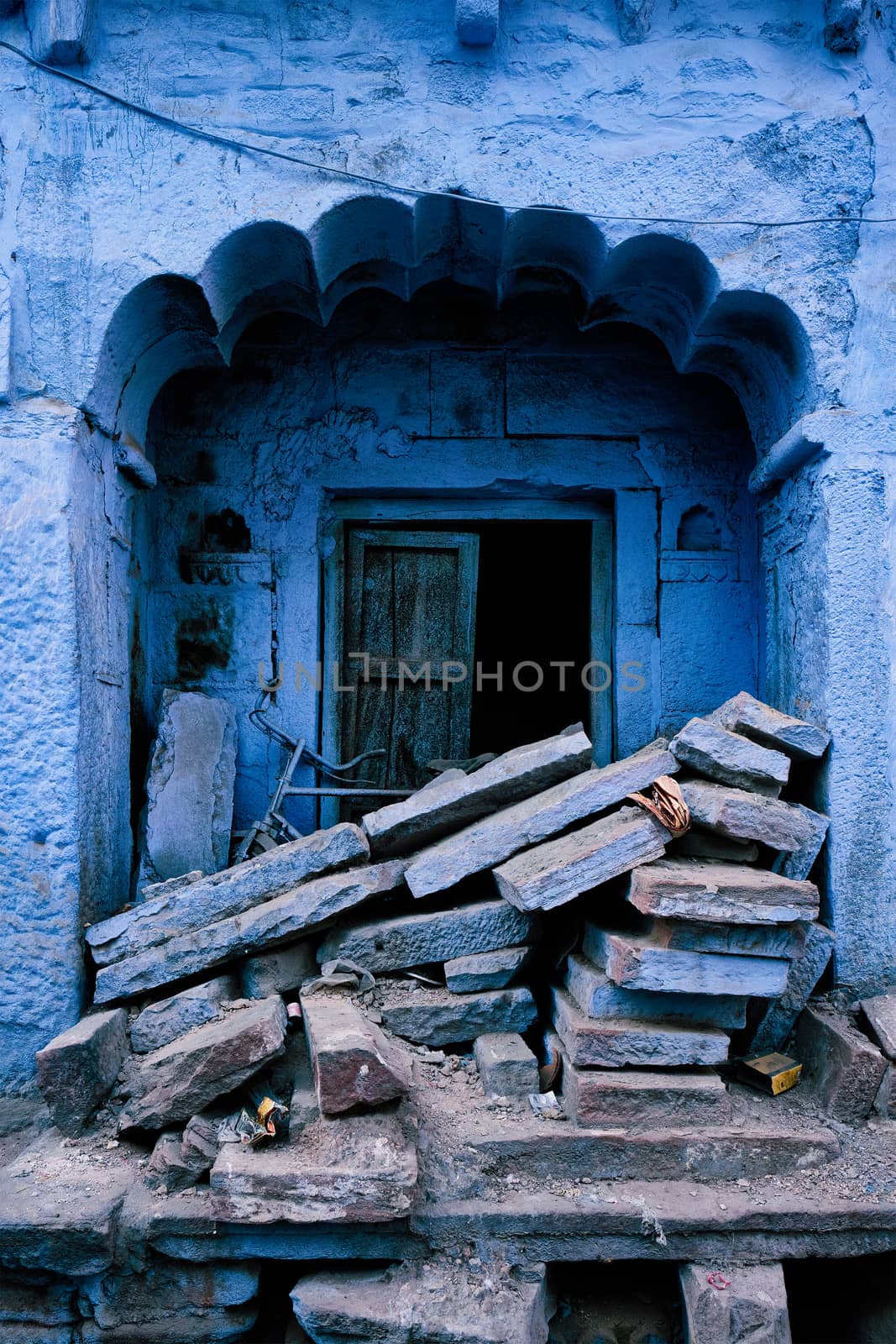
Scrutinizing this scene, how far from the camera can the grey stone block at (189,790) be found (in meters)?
3.96

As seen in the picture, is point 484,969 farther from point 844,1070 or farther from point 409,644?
point 409,644

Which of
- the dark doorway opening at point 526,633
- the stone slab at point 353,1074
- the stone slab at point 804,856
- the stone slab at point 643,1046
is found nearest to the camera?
the stone slab at point 353,1074

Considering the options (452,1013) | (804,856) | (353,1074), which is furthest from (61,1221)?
(804,856)

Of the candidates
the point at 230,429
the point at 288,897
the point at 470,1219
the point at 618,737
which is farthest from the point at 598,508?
the point at 470,1219

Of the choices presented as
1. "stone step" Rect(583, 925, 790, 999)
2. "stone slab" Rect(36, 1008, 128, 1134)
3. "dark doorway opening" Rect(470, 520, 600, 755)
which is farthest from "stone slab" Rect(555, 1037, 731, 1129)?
"dark doorway opening" Rect(470, 520, 600, 755)

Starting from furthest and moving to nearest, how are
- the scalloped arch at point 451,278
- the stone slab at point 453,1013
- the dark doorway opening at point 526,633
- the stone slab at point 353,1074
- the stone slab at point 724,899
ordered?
1. the dark doorway opening at point 526,633
2. the scalloped arch at point 451,278
3. the stone slab at point 453,1013
4. the stone slab at point 724,899
5. the stone slab at point 353,1074

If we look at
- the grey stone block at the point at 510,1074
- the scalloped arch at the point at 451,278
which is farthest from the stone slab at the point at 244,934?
the scalloped arch at the point at 451,278

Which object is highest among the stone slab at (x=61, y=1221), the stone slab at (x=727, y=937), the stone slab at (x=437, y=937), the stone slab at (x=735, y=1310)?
the stone slab at (x=727, y=937)

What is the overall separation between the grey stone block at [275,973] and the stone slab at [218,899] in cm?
21

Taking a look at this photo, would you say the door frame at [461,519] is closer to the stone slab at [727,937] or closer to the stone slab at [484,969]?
the stone slab at [484,969]

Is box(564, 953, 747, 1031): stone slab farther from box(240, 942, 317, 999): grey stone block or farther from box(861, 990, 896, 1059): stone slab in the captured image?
box(240, 942, 317, 999): grey stone block

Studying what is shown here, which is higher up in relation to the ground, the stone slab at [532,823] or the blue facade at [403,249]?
the blue facade at [403,249]

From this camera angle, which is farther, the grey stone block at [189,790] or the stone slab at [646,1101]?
the grey stone block at [189,790]

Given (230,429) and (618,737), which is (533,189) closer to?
(230,429)
